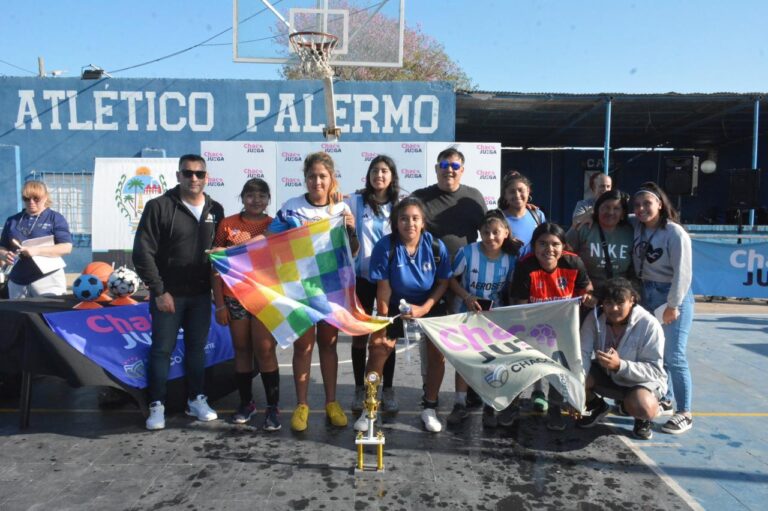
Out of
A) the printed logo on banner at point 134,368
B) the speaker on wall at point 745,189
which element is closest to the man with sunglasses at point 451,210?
the printed logo on banner at point 134,368

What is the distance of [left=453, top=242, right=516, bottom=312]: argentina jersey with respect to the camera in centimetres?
396

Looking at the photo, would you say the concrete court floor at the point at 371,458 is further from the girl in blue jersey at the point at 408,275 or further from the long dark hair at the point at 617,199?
the long dark hair at the point at 617,199

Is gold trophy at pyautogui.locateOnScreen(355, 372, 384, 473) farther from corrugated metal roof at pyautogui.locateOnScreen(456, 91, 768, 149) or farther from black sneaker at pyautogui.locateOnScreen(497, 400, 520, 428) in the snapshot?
corrugated metal roof at pyautogui.locateOnScreen(456, 91, 768, 149)

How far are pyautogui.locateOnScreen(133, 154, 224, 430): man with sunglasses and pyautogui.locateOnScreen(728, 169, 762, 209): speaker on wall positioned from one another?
12358 millimetres

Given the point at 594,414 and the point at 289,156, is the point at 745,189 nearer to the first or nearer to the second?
the point at 289,156

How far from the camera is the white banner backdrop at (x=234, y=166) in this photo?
33.8ft

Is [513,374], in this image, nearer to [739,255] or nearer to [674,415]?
[674,415]

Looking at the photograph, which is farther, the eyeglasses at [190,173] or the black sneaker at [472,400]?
the black sneaker at [472,400]

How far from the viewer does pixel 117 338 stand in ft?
13.1

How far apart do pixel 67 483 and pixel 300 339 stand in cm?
160

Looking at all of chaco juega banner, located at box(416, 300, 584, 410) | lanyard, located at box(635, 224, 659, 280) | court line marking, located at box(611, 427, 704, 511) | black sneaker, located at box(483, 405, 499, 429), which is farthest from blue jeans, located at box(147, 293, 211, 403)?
lanyard, located at box(635, 224, 659, 280)

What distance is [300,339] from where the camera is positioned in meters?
3.91

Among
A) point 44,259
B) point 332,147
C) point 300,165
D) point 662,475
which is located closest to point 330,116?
point 332,147

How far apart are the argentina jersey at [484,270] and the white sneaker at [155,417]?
2.36 metres
